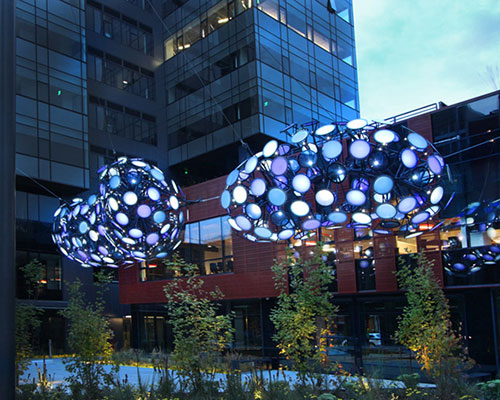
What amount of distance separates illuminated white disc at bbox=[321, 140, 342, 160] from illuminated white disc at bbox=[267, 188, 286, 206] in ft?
3.16

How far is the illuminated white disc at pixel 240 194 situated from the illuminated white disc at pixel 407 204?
9.27 feet

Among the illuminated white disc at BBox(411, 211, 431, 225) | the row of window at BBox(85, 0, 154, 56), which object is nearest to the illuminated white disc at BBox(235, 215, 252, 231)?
the illuminated white disc at BBox(411, 211, 431, 225)

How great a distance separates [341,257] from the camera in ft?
78.0

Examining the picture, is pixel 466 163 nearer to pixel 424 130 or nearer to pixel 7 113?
pixel 424 130

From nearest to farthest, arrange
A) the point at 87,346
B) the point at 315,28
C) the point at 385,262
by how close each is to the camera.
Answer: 1. the point at 87,346
2. the point at 385,262
3. the point at 315,28

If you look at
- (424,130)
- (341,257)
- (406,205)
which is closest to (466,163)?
(424,130)

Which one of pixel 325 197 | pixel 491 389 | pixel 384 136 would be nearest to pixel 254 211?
pixel 325 197

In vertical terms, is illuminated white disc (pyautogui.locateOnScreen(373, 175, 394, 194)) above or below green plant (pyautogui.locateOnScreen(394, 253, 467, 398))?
above

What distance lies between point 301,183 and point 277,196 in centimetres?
46

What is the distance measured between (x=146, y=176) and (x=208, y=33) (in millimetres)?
29271

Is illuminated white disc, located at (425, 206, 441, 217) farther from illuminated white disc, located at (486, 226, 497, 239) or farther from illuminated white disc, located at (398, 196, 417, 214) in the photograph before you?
illuminated white disc, located at (486, 226, 497, 239)

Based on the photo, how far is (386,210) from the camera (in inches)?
366

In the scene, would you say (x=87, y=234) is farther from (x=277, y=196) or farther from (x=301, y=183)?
(x=301, y=183)

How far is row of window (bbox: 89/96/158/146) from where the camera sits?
4172cm
